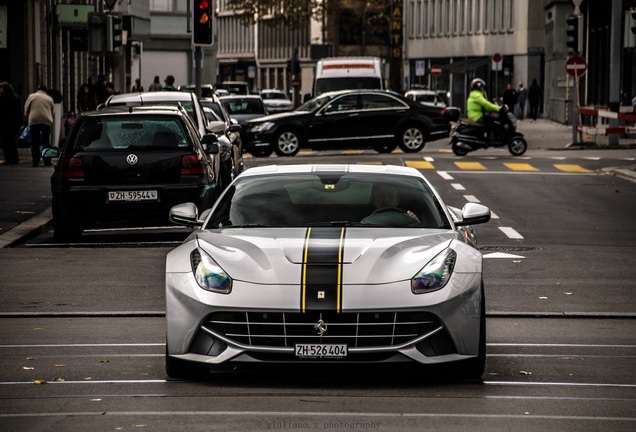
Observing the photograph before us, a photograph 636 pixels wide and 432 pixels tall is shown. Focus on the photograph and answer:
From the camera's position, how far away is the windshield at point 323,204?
966 cm

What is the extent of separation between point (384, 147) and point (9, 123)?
1007 centimetres

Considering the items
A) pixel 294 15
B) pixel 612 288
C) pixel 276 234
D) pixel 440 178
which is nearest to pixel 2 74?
pixel 440 178

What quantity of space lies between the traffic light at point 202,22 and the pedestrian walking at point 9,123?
5.81 metres

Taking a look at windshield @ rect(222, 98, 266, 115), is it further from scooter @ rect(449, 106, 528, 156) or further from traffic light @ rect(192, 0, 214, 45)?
traffic light @ rect(192, 0, 214, 45)

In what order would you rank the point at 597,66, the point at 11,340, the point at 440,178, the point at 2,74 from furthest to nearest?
the point at 597,66, the point at 2,74, the point at 440,178, the point at 11,340

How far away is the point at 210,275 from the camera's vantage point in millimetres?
8703

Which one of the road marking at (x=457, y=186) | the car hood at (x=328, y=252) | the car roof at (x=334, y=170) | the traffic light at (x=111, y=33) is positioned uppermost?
the traffic light at (x=111, y=33)

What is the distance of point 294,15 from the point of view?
88.9 metres

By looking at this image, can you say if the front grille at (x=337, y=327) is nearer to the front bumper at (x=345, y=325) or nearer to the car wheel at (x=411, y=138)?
the front bumper at (x=345, y=325)

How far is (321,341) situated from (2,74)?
1395 inches

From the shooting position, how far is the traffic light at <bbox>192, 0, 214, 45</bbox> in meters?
28.7

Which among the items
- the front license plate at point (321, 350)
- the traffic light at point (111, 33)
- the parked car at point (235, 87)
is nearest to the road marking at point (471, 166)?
the traffic light at point (111, 33)

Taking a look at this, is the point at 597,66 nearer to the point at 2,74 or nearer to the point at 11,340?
the point at 2,74

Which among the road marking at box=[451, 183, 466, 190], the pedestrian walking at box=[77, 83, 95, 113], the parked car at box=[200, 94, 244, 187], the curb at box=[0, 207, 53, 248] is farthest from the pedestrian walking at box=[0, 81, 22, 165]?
the curb at box=[0, 207, 53, 248]
